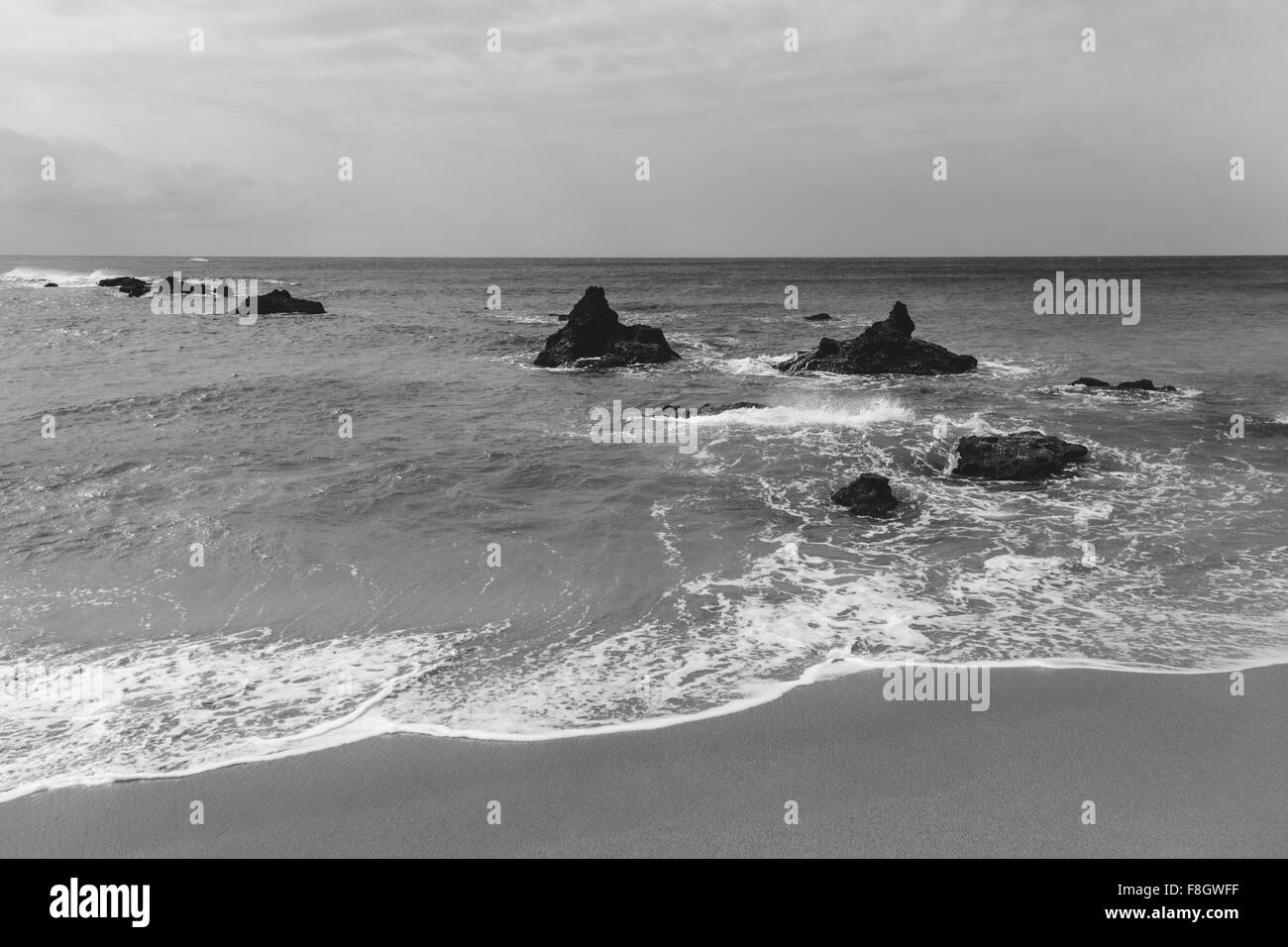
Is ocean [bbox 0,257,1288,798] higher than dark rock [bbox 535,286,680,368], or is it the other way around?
dark rock [bbox 535,286,680,368]

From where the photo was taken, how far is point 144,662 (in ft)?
29.8

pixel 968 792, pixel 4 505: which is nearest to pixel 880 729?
pixel 968 792

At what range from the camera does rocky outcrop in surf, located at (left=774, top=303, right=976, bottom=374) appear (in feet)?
105

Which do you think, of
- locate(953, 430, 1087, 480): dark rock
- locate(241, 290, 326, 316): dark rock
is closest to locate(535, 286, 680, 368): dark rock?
locate(953, 430, 1087, 480): dark rock

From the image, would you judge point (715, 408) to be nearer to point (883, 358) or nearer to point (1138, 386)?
point (883, 358)

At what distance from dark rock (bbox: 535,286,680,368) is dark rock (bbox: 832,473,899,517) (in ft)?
68.9

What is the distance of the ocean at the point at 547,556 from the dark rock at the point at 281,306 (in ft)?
106

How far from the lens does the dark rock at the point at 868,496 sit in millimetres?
14234

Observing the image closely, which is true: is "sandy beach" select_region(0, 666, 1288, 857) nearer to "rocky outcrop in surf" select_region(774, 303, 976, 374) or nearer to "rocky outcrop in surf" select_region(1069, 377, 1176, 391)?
"rocky outcrop in surf" select_region(1069, 377, 1176, 391)

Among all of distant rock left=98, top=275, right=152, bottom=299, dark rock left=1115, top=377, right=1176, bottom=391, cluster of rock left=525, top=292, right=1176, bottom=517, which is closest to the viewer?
cluster of rock left=525, top=292, right=1176, bottom=517

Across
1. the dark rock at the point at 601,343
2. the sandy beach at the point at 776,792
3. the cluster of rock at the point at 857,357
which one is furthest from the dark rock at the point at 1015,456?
the dark rock at the point at 601,343

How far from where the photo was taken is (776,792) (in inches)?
261

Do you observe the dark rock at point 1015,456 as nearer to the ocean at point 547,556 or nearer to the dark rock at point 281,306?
the ocean at point 547,556
